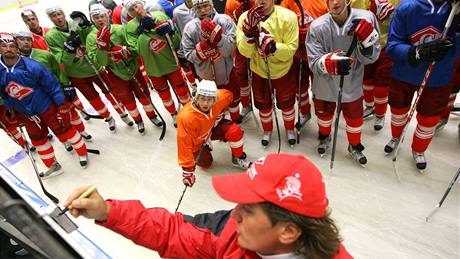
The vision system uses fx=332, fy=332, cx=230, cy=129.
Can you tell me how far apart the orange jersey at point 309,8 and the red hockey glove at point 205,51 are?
677 millimetres

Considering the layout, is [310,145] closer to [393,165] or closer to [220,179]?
[393,165]

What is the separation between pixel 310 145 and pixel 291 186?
199 cm

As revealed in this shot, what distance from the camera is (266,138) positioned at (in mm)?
2836

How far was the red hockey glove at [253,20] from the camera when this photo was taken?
82.2 inches

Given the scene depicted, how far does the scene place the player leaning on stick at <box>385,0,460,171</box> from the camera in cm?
177

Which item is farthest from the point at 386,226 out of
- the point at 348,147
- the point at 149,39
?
the point at 149,39

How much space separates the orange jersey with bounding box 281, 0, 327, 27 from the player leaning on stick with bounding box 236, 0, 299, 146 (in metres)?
0.27

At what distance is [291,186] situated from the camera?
0.84 meters

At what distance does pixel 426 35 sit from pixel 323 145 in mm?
1071

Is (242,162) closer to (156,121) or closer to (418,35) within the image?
(156,121)

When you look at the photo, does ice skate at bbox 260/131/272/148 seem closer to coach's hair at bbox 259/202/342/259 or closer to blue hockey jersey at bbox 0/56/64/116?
blue hockey jersey at bbox 0/56/64/116

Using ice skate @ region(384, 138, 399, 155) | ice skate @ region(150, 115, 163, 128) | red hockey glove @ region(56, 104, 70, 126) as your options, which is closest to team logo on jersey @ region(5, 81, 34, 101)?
red hockey glove @ region(56, 104, 70, 126)

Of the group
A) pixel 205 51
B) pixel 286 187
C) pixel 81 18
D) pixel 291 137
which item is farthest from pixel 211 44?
pixel 286 187

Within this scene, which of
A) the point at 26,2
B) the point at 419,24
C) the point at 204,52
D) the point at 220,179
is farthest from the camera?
the point at 26,2
